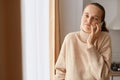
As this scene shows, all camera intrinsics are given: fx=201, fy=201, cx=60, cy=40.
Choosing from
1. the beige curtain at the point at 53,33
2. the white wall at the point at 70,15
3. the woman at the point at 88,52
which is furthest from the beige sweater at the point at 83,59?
the white wall at the point at 70,15

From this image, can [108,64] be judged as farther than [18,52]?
No

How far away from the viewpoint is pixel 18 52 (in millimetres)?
1206

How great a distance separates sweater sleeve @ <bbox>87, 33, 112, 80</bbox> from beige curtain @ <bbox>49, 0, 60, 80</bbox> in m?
0.56

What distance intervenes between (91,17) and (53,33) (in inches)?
22.8

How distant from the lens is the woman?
1.07 metres

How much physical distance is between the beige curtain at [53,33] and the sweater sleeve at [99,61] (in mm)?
556

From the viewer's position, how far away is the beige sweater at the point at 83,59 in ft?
3.51

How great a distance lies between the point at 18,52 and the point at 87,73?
1.41 ft

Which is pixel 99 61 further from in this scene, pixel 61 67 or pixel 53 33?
pixel 53 33

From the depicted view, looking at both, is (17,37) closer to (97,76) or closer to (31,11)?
(31,11)

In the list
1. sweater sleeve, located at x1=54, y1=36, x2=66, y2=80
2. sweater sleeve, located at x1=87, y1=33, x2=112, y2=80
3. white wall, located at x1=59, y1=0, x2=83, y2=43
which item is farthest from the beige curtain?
sweater sleeve, located at x1=87, y1=33, x2=112, y2=80

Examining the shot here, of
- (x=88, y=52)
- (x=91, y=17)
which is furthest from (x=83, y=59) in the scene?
(x=91, y=17)

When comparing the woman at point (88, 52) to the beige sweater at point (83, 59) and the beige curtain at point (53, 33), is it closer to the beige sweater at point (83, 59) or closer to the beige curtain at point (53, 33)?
the beige sweater at point (83, 59)

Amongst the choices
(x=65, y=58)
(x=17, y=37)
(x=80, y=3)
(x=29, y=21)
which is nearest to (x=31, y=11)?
(x=29, y=21)
